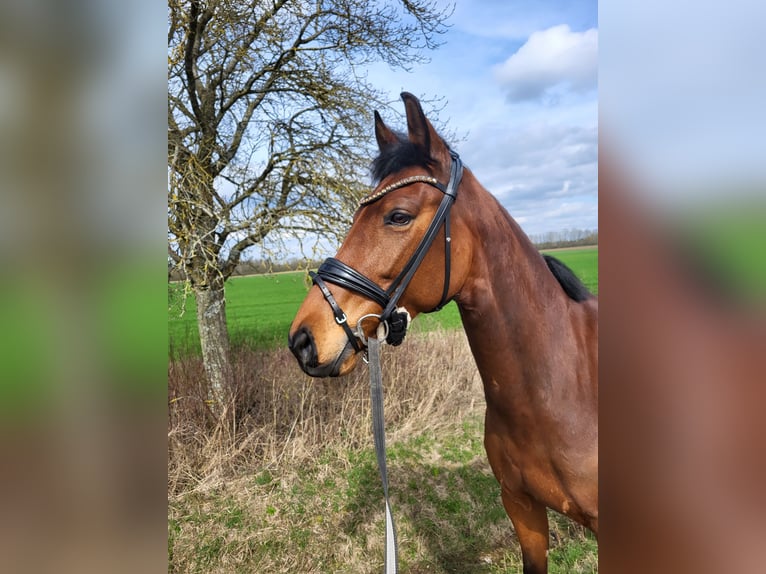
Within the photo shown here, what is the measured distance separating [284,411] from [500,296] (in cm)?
428

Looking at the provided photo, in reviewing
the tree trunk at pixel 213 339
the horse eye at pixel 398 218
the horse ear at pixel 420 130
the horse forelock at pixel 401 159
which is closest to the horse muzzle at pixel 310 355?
the horse eye at pixel 398 218

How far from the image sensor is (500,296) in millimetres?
2008

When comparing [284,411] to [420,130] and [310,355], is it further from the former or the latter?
[420,130]

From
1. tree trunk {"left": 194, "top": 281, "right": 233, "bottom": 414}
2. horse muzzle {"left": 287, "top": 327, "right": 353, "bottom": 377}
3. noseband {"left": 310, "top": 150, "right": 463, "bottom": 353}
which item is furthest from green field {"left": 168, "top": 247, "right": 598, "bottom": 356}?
horse muzzle {"left": 287, "top": 327, "right": 353, "bottom": 377}

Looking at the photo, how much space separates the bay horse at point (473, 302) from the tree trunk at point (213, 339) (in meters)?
3.98

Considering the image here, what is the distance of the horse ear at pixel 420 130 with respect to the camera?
195 cm

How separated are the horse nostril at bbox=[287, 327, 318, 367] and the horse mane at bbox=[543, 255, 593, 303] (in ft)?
4.05

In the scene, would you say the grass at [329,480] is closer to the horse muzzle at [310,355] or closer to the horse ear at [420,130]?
the horse muzzle at [310,355]

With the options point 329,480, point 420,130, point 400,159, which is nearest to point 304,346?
point 400,159

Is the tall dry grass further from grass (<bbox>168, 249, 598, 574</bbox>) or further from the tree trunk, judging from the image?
the tree trunk
